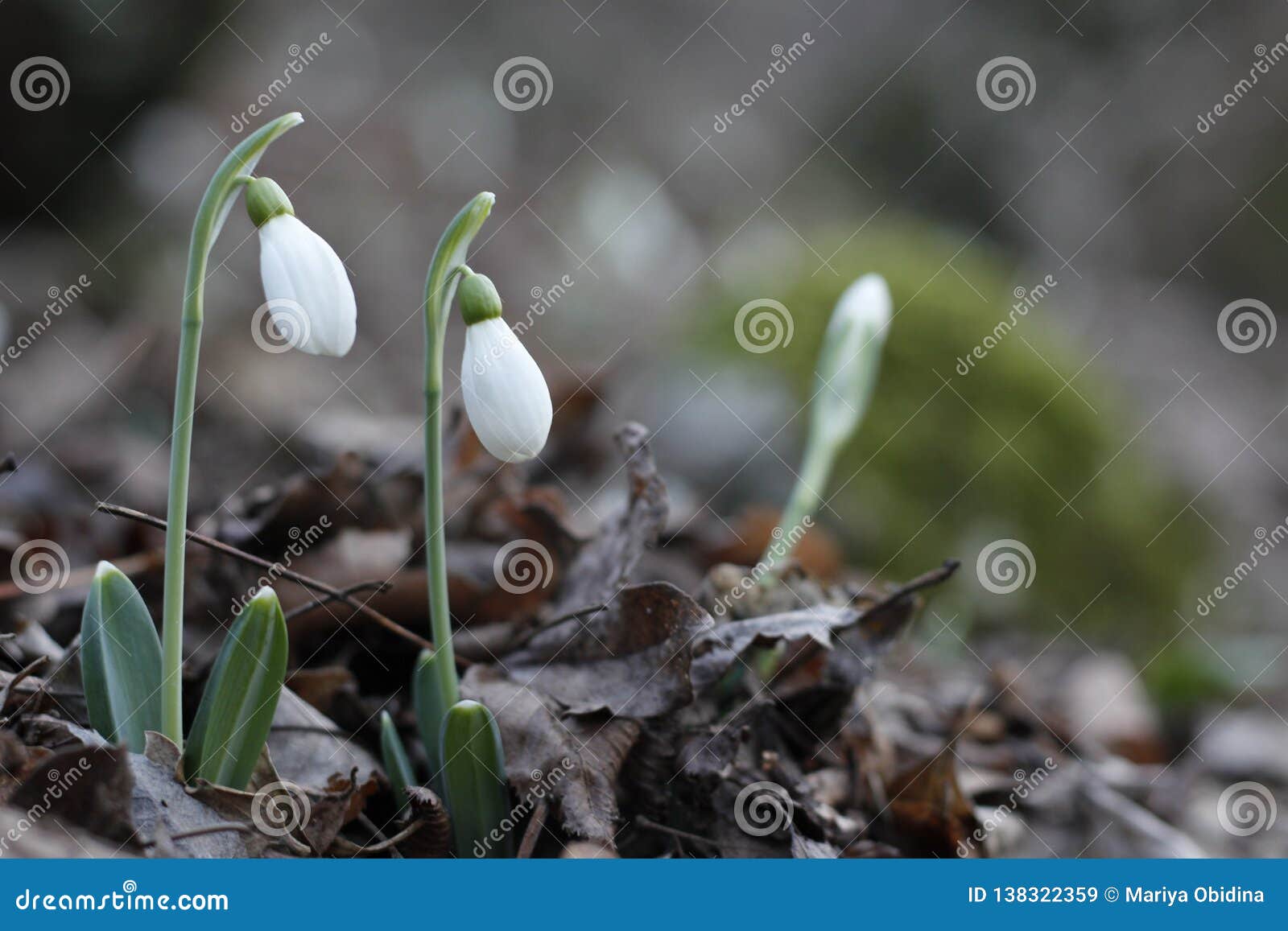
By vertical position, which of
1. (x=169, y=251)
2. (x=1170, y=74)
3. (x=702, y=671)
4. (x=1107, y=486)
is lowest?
(x=169, y=251)

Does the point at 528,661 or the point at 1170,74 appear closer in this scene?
the point at 528,661

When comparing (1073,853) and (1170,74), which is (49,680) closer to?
(1073,853)

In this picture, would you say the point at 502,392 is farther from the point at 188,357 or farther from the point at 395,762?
the point at 395,762

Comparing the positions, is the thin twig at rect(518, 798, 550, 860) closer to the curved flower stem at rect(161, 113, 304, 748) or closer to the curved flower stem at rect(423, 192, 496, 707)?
the curved flower stem at rect(423, 192, 496, 707)

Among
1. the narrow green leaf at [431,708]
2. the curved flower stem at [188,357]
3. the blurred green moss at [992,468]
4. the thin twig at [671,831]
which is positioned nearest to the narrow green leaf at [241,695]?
the curved flower stem at [188,357]

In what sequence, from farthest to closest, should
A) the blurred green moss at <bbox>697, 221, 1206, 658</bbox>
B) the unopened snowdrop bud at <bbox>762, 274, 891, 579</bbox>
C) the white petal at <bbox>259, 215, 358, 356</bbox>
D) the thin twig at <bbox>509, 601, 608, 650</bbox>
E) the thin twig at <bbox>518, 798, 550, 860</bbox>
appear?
the blurred green moss at <bbox>697, 221, 1206, 658</bbox>
the unopened snowdrop bud at <bbox>762, 274, 891, 579</bbox>
the thin twig at <bbox>509, 601, 608, 650</bbox>
the thin twig at <bbox>518, 798, 550, 860</bbox>
the white petal at <bbox>259, 215, 358, 356</bbox>

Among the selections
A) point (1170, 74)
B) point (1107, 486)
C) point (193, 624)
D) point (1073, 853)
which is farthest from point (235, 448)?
point (1170, 74)

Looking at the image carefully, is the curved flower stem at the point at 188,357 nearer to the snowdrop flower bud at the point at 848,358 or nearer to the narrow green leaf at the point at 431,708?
the narrow green leaf at the point at 431,708

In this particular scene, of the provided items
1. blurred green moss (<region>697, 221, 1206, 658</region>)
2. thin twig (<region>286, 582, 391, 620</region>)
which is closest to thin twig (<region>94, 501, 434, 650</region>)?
thin twig (<region>286, 582, 391, 620</region>)
